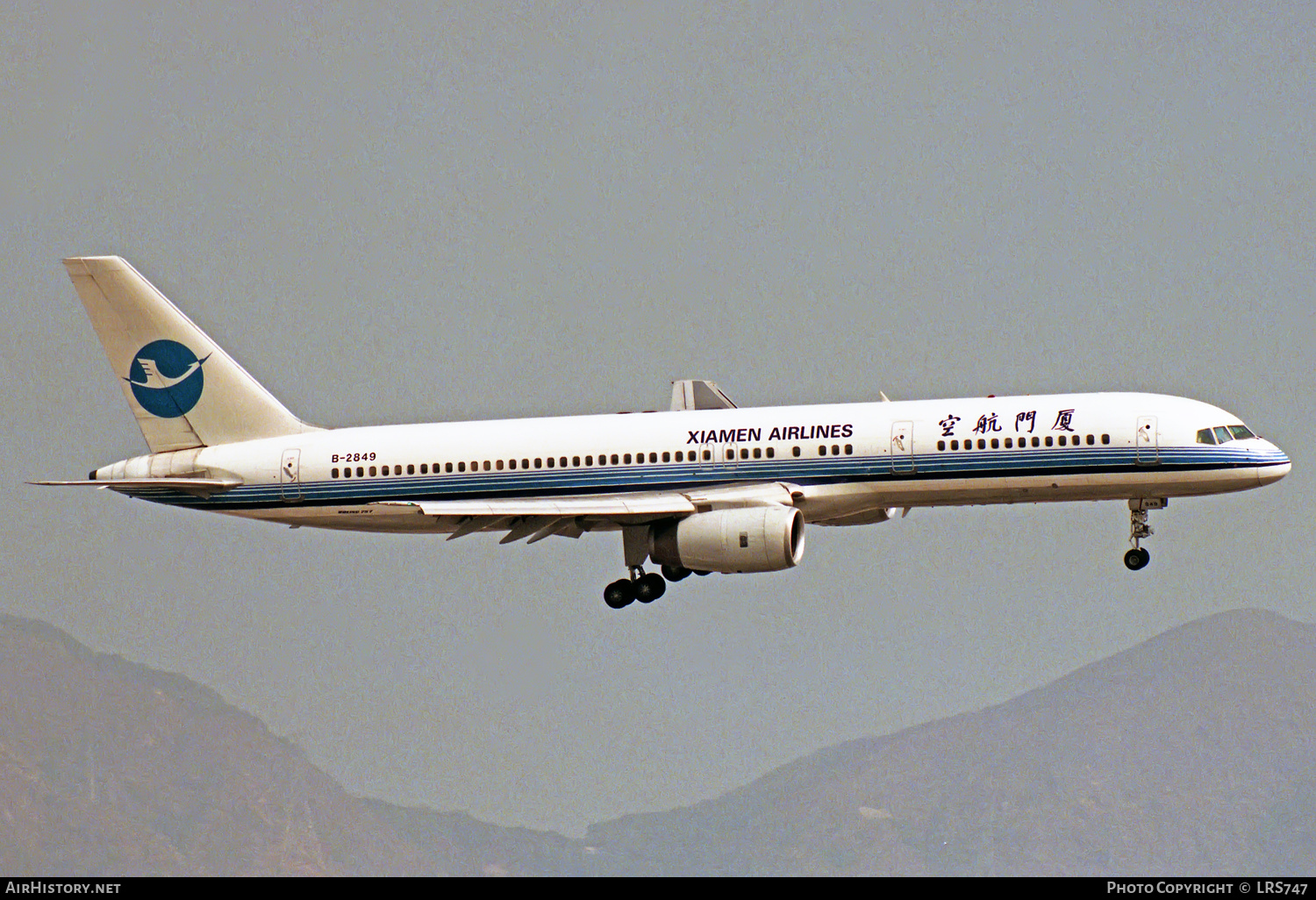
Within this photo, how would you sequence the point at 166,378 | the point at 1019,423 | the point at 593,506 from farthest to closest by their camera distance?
1. the point at 166,378
2. the point at 593,506
3. the point at 1019,423

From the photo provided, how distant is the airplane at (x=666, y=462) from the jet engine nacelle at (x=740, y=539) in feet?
0.19

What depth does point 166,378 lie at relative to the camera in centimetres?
6825

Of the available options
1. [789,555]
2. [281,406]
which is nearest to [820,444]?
[789,555]

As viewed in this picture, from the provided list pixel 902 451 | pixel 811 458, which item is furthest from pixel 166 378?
pixel 902 451

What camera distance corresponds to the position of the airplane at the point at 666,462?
58.8 m

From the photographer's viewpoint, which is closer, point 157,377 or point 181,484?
point 181,484

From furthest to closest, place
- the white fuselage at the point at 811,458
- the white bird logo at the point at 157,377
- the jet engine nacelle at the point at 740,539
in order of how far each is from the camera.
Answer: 1. the white bird logo at the point at 157,377
2. the white fuselage at the point at 811,458
3. the jet engine nacelle at the point at 740,539

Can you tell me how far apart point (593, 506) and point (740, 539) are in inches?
190

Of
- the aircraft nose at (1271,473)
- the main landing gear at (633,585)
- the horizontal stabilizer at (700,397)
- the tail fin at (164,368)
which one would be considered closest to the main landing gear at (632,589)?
the main landing gear at (633,585)

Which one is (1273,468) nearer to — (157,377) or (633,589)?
(633,589)

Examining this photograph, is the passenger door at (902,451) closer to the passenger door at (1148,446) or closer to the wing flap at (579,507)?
the wing flap at (579,507)
